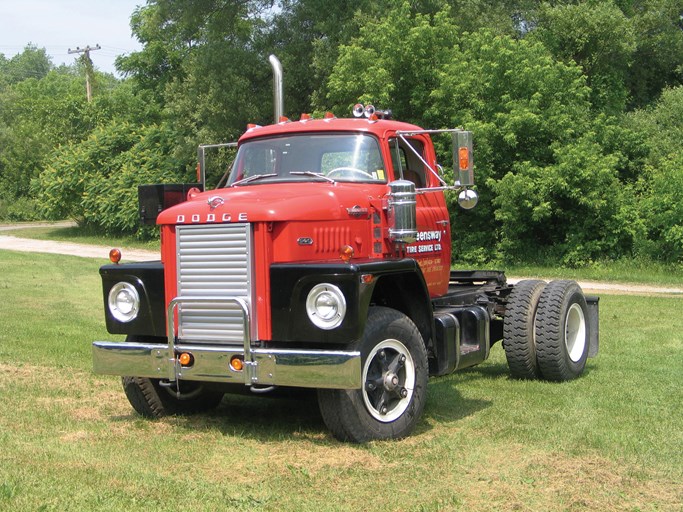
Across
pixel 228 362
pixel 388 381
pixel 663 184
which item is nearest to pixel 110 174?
pixel 663 184

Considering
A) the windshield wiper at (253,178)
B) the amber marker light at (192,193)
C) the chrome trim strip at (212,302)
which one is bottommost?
the chrome trim strip at (212,302)

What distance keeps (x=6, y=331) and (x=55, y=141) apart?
3927cm

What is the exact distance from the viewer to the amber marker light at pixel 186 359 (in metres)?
6.70

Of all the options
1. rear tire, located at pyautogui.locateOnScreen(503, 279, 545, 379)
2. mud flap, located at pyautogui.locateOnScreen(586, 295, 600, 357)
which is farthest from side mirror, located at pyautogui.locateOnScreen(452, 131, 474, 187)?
mud flap, located at pyautogui.locateOnScreen(586, 295, 600, 357)

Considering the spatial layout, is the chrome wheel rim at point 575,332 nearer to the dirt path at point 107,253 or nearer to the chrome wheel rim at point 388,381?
the chrome wheel rim at point 388,381

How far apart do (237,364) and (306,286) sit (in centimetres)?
75

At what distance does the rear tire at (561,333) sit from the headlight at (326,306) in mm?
3422

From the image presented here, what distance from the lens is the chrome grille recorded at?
6609 mm

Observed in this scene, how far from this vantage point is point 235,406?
8.34 meters

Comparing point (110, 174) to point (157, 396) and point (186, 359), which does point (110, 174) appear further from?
point (186, 359)

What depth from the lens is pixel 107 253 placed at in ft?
95.2

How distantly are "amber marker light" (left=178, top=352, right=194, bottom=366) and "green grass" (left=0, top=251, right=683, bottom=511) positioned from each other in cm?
58

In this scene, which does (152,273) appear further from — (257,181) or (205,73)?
(205,73)

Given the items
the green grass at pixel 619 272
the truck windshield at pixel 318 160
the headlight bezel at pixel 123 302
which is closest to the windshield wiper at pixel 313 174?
the truck windshield at pixel 318 160
